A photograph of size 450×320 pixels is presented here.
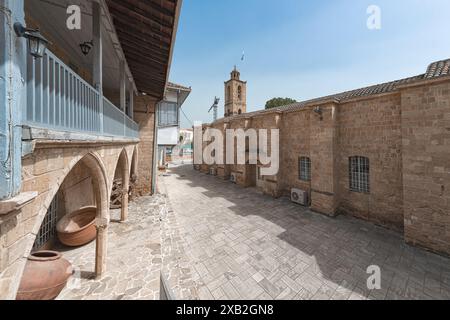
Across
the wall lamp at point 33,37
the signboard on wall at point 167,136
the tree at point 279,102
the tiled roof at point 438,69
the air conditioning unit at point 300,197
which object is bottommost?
the air conditioning unit at point 300,197

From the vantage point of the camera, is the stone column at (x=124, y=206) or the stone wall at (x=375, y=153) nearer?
the stone wall at (x=375, y=153)

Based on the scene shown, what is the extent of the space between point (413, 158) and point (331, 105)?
3.86 metres

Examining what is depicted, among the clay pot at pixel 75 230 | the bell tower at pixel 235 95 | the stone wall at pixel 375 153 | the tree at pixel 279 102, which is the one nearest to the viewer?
the clay pot at pixel 75 230

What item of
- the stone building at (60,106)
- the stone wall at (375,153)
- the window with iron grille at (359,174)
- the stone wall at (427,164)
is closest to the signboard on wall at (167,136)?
the stone building at (60,106)

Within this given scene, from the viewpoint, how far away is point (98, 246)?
5.06 metres

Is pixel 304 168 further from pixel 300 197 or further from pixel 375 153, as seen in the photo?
pixel 375 153

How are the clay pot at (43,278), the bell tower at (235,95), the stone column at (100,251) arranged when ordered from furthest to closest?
the bell tower at (235,95)
the stone column at (100,251)
the clay pot at (43,278)

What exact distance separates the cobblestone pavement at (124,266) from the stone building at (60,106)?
483 mm

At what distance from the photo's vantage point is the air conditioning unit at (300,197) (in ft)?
32.9

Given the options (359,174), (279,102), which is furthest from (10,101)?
(279,102)

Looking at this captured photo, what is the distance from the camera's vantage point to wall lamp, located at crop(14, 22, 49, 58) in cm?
167

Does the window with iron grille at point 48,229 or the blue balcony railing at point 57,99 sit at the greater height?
the blue balcony railing at point 57,99

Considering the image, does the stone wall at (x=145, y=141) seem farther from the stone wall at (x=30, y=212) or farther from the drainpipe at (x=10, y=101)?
the drainpipe at (x=10, y=101)
